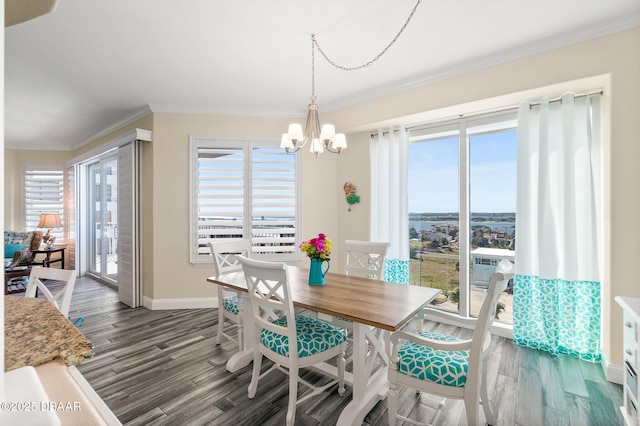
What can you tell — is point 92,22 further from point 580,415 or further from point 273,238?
point 580,415

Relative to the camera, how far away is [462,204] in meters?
3.38

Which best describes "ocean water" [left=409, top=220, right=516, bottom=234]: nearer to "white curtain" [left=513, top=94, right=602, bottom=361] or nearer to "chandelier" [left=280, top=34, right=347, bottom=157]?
"white curtain" [left=513, top=94, right=602, bottom=361]

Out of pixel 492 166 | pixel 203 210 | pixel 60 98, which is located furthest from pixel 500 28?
pixel 60 98

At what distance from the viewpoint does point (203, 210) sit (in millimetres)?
3959

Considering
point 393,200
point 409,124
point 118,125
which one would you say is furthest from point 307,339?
point 118,125

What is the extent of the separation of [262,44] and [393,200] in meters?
2.15

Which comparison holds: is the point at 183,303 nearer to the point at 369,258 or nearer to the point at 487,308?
the point at 369,258

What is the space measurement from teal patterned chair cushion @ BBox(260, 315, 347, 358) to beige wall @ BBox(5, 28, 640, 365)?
6.54 ft

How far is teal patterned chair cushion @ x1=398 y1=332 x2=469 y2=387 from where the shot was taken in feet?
5.09

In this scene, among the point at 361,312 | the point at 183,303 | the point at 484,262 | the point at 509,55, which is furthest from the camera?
the point at 183,303

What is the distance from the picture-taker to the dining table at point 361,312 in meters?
1.73

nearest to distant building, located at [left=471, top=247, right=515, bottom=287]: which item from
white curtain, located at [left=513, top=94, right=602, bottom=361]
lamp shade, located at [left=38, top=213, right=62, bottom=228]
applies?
white curtain, located at [left=513, top=94, right=602, bottom=361]

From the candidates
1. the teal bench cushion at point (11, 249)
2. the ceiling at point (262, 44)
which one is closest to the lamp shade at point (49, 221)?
the teal bench cushion at point (11, 249)

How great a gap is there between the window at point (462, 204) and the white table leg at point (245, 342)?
6.89 ft
